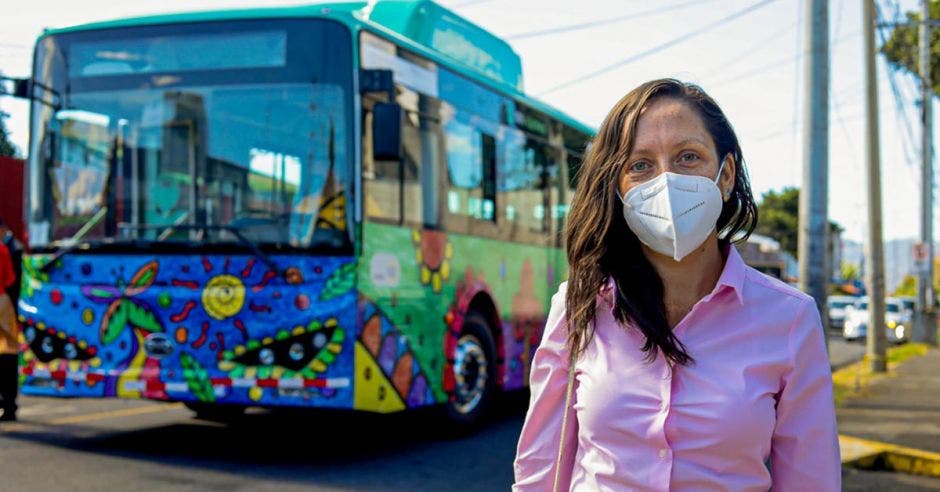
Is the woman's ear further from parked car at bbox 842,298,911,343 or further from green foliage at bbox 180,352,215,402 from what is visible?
parked car at bbox 842,298,911,343

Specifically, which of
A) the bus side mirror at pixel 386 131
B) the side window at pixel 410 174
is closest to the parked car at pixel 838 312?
the side window at pixel 410 174

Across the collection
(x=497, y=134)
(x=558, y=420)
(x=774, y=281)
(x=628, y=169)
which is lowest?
(x=558, y=420)

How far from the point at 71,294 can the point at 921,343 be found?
2836cm

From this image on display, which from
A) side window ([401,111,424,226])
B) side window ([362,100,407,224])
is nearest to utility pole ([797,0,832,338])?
side window ([401,111,424,226])

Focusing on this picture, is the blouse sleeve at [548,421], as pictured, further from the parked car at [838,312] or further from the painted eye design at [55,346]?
the parked car at [838,312]

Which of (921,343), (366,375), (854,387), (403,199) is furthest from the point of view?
(921,343)

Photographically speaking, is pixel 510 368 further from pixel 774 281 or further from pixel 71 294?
pixel 774 281

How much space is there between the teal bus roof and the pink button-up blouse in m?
5.93

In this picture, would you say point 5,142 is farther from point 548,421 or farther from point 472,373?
point 548,421

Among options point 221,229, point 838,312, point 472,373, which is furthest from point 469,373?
point 838,312

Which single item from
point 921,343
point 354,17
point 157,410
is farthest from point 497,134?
point 921,343

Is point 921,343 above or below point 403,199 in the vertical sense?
below

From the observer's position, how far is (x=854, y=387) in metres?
15.0

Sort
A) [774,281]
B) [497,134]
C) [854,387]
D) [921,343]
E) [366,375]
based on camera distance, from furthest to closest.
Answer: [921,343] < [854,387] < [497,134] < [366,375] < [774,281]
